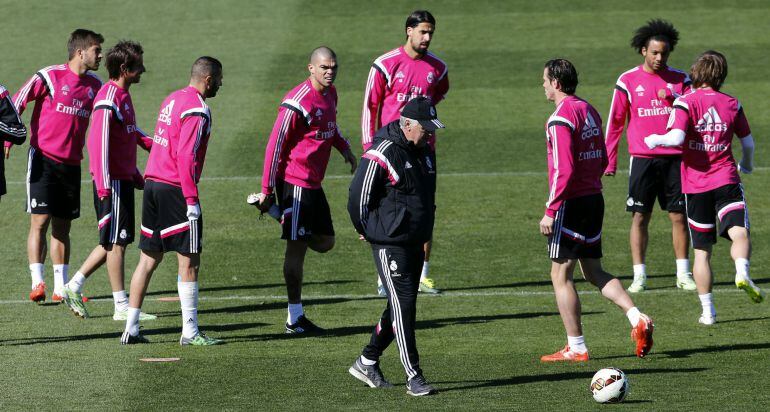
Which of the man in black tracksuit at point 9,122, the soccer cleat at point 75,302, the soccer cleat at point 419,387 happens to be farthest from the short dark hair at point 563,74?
the soccer cleat at point 75,302

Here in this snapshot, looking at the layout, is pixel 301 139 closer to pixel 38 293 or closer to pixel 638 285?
pixel 38 293

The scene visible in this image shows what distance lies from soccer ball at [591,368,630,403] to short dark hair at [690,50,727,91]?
323 centimetres

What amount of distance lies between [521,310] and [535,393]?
10.1 feet

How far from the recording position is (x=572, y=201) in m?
8.94

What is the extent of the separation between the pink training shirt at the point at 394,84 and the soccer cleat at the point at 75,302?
117 inches

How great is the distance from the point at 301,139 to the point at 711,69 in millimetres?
3344

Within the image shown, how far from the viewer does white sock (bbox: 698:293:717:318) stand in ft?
33.7

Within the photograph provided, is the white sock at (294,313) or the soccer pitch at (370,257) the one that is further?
the white sock at (294,313)

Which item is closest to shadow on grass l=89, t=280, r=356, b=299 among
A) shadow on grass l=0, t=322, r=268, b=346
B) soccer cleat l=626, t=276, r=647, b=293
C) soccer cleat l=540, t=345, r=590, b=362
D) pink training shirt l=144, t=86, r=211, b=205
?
shadow on grass l=0, t=322, r=268, b=346

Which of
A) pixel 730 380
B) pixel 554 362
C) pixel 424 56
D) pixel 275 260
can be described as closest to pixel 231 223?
pixel 275 260

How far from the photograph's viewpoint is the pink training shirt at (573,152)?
8.71 metres

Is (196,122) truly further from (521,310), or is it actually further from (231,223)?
(231,223)

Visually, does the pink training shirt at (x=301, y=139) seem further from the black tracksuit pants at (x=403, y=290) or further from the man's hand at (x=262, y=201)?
the black tracksuit pants at (x=403, y=290)

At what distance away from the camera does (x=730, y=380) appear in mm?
8273
